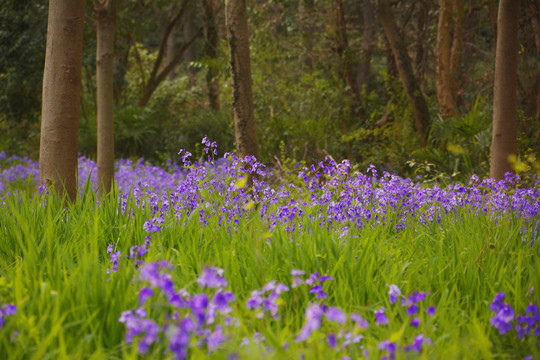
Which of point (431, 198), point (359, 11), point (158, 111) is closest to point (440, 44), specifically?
point (431, 198)

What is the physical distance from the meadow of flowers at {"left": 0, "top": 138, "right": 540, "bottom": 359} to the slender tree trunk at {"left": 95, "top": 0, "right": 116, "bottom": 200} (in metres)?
2.56

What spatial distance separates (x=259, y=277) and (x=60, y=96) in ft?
9.26

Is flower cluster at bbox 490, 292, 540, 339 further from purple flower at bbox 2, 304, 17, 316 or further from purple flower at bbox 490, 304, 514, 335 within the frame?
purple flower at bbox 2, 304, 17, 316

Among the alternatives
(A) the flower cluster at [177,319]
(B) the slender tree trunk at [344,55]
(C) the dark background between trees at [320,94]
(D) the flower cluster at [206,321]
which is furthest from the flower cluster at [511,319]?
(B) the slender tree trunk at [344,55]

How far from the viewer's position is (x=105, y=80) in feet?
22.6

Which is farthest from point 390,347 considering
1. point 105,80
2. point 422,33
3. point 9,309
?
point 422,33

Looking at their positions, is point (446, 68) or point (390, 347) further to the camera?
point (446, 68)

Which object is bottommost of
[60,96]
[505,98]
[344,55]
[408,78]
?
[60,96]

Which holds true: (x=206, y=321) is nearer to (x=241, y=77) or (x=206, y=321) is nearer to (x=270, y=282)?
(x=270, y=282)

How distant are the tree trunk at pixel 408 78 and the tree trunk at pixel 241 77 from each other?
5491 mm

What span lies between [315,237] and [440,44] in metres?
8.70

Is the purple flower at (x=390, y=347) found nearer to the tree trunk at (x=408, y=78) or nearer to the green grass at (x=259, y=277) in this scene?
the green grass at (x=259, y=277)

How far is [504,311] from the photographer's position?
194cm

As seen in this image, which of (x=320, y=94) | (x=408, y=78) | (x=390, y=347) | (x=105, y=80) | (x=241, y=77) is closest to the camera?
(x=390, y=347)
